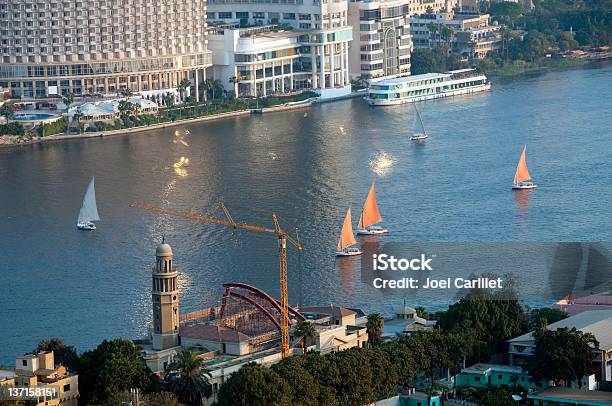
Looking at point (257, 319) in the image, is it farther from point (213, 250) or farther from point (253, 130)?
point (253, 130)

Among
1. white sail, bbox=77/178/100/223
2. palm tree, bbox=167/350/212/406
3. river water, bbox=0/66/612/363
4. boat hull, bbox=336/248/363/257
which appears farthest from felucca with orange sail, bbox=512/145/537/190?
palm tree, bbox=167/350/212/406

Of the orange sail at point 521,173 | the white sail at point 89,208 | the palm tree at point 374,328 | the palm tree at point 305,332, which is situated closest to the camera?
the palm tree at point 305,332

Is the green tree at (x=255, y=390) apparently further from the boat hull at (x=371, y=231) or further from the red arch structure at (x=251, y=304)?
the boat hull at (x=371, y=231)

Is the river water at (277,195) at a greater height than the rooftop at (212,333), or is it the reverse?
the rooftop at (212,333)

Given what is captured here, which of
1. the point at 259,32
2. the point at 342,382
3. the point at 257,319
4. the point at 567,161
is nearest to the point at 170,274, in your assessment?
the point at 257,319


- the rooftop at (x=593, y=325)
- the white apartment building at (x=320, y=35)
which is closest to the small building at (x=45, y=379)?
the rooftop at (x=593, y=325)

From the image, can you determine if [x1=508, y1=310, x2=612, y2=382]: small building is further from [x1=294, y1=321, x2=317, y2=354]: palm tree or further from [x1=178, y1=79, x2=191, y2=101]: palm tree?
[x1=178, y1=79, x2=191, y2=101]: palm tree

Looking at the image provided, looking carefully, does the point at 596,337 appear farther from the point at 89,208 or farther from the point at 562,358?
the point at 89,208
